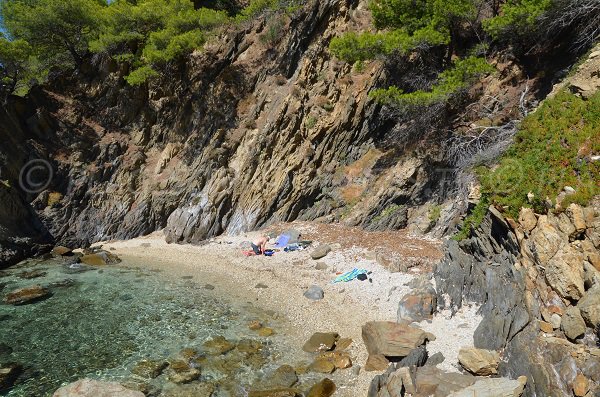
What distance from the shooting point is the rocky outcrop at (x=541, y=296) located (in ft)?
24.1

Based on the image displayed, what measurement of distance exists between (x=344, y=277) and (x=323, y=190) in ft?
28.7

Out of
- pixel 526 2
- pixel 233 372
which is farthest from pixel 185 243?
pixel 526 2

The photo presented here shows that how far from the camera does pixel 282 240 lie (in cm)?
2017

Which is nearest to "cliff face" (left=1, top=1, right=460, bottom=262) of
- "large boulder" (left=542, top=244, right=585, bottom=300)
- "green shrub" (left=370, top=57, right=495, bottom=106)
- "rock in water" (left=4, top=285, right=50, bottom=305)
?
"green shrub" (left=370, top=57, right=495, bottom=106)

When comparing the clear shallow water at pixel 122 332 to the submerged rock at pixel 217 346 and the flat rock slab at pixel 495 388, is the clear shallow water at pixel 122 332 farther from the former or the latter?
the flat rock slab at pixel 495 388

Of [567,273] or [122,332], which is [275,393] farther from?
[567,273]

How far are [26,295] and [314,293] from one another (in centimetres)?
1197

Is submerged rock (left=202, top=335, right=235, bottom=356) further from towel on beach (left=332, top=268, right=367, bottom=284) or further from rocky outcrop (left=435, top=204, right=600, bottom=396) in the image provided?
rocky outcrop (left=435, top=204, right=600, bottom=396)

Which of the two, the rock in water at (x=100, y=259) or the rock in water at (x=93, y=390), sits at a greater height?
the rock in water at (x=93, y=390)

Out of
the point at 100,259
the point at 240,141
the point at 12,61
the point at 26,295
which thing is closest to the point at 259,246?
the point at 100,259

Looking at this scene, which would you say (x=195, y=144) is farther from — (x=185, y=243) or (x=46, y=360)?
(x=46, y=360)

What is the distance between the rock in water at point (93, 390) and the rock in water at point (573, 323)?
9.65 m

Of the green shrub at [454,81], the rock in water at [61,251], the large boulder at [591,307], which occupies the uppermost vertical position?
the green shrub at [454,81]

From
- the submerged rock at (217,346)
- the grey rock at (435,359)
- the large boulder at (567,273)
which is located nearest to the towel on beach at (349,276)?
the submerged rock at (217,346)
